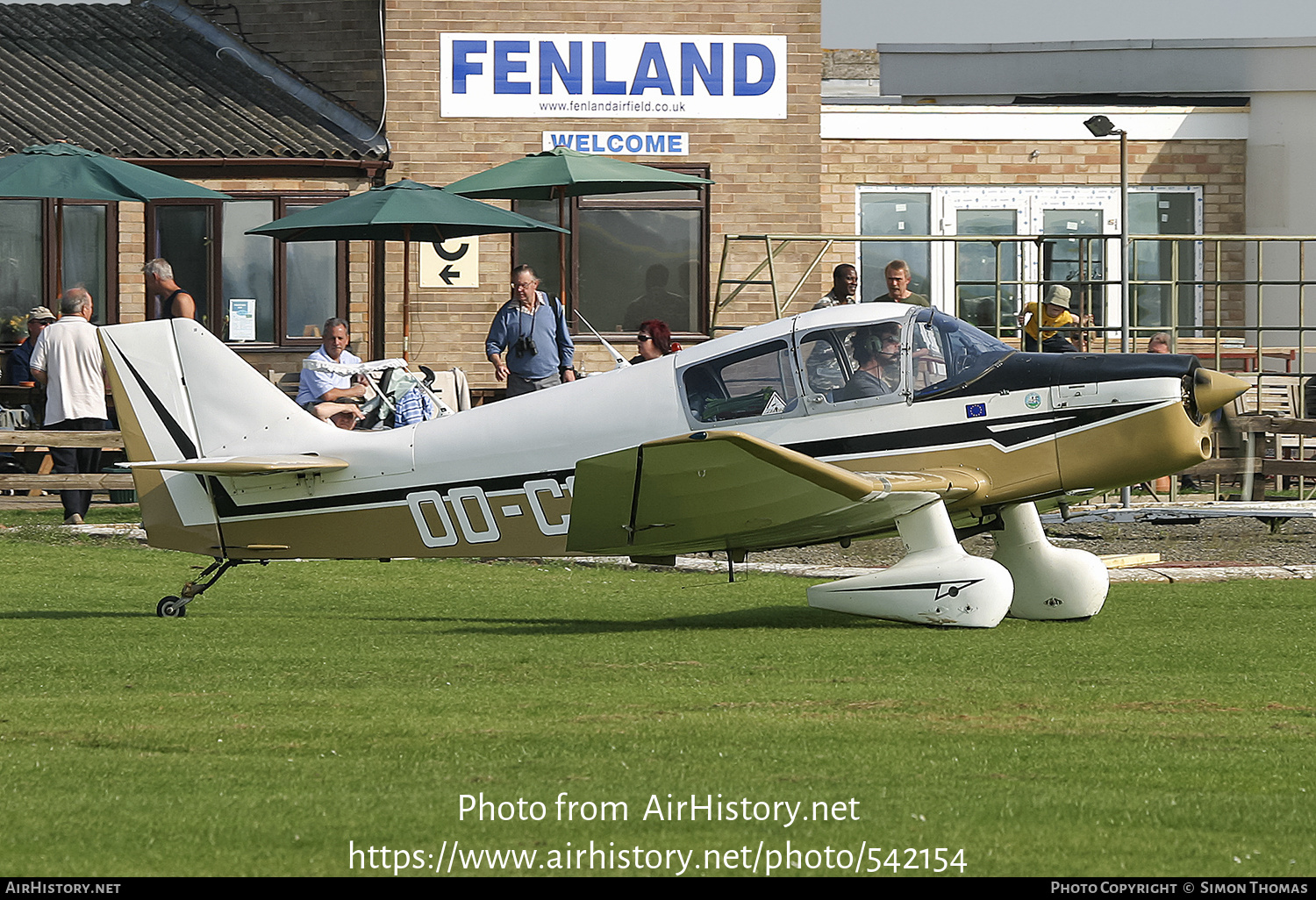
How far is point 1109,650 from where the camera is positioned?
8.12 meters

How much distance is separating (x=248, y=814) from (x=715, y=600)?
6.50 metres

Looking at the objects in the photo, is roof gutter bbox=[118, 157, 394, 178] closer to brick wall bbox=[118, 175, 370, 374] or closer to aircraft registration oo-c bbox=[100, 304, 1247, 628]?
brick wall bbox=[118, 175, 370, 374]

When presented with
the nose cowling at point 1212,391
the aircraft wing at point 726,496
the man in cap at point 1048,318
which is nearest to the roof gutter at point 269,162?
the man in cap at point 1048,318

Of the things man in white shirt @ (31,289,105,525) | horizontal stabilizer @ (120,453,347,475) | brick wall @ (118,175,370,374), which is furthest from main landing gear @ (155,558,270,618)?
brick wall @ (118,175,370,374)

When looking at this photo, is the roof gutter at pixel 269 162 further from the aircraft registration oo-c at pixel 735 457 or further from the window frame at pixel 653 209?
the aircraft registration oo-c at pixel 735 457

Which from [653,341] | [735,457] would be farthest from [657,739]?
[653,341]

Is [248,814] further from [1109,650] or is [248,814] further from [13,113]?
[13,113]

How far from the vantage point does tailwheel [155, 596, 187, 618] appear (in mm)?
9922

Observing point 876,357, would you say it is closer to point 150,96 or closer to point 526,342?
point 526,342

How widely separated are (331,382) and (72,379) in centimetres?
256

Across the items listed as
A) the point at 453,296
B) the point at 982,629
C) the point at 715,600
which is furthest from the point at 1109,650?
the point at 453,296

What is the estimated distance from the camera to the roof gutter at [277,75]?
71.6 feet

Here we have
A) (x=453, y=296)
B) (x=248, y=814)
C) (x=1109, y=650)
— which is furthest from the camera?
(x=453, y=296)

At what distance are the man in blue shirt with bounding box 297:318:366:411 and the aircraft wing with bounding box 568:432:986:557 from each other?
6241 millimetres
